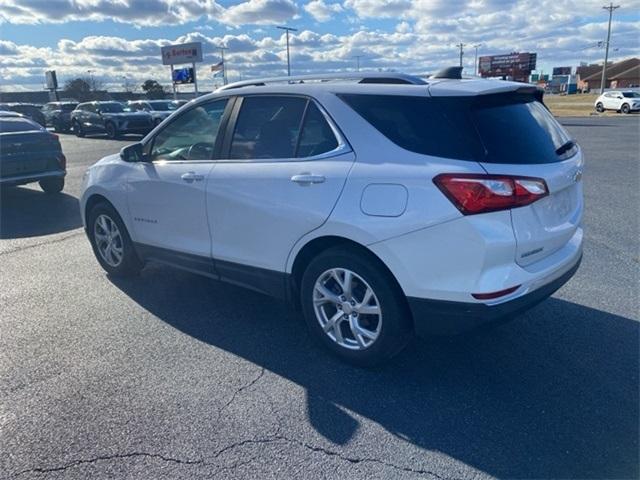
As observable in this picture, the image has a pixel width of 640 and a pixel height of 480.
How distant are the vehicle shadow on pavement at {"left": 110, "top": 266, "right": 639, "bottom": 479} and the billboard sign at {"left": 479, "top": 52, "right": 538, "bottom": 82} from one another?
2212 inches

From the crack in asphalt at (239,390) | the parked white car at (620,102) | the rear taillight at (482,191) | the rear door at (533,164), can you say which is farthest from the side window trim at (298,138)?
the parked white car at (620,102)

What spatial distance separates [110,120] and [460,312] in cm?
2505

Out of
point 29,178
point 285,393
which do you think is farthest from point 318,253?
point 29,178

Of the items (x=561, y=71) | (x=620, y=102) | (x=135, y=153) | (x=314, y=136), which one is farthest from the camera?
(x=561, y=71)

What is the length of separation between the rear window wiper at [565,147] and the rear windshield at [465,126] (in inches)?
0.4

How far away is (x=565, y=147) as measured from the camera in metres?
3.42

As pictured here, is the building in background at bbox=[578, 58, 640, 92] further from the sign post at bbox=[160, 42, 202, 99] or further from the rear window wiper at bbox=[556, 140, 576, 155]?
the rear window wiper at bbox=[556, 140, 576, 155]

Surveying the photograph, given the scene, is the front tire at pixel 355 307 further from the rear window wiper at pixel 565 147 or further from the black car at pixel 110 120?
the black car at pixel 110 120

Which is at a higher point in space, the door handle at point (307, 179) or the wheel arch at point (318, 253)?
the door handle at point (307, 179)

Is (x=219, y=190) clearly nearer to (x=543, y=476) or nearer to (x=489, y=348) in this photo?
(x=489, y=348)

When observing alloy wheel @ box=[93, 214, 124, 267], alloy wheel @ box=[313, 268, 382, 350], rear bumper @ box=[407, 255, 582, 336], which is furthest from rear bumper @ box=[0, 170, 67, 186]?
rear bumper @ box=[407, 255, 582, 336]

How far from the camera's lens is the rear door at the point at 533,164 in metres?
2.84

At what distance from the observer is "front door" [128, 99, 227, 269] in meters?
4.06

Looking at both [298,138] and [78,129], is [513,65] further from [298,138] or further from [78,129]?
[298,138]
